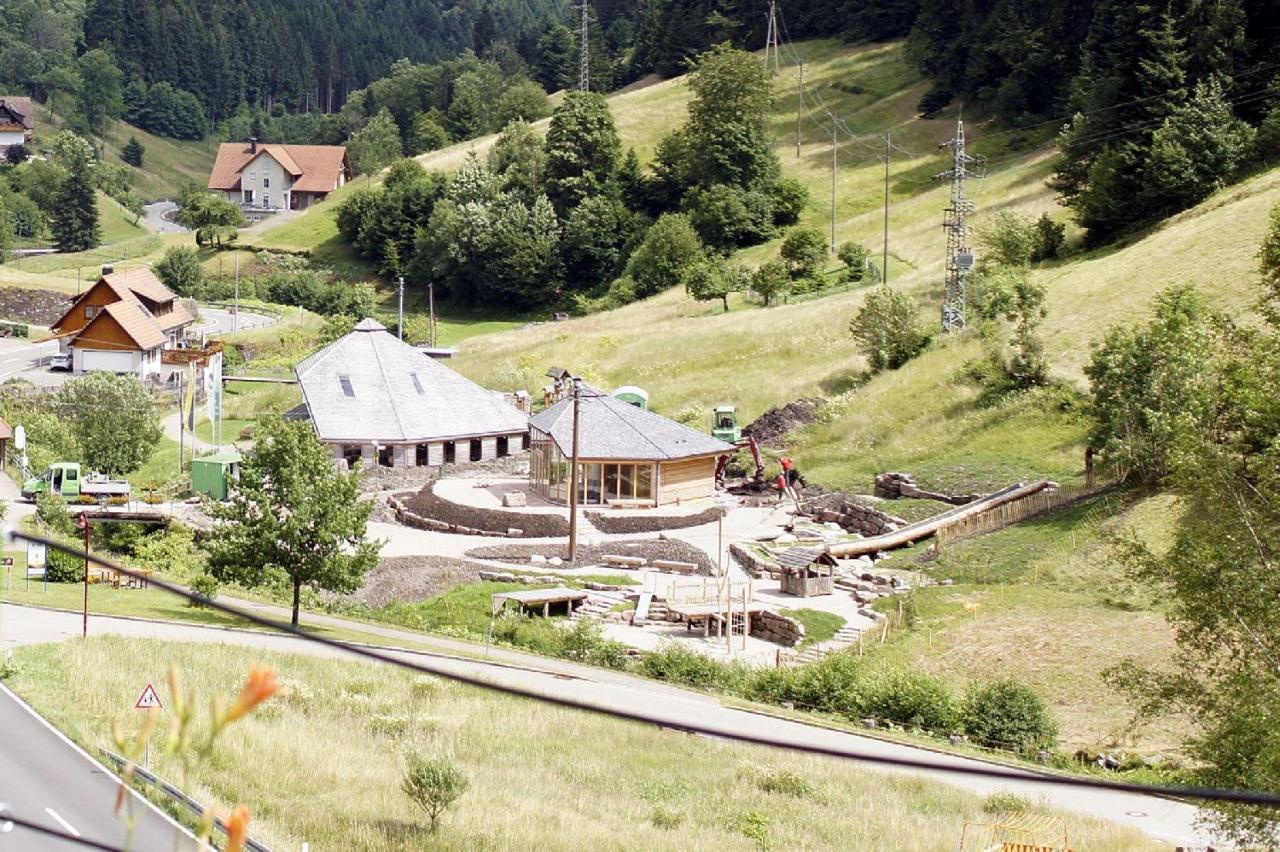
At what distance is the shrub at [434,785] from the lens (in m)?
18.2

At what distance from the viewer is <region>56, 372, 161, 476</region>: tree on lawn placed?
172 ft

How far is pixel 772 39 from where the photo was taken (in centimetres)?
11156

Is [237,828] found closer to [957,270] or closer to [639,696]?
[639,696]

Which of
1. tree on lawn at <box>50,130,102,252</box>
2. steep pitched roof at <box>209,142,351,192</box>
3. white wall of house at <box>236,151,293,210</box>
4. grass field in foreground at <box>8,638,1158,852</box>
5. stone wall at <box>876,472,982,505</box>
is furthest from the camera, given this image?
white wall of house at <box>236,151,293,210</box>

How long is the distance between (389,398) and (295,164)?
83.5 meters

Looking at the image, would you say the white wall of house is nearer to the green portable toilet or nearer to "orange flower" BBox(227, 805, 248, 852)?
the green portable toilet

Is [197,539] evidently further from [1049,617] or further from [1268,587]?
[1268,587]

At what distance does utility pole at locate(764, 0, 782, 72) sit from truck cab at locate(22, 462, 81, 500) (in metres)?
67.5

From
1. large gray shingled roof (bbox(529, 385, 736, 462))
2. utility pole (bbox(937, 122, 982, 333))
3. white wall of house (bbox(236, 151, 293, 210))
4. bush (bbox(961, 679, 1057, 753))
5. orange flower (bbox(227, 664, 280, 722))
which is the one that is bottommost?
bush (bbox(961, 679, 1057, 753))

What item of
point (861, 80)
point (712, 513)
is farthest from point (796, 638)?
point (861, 80)

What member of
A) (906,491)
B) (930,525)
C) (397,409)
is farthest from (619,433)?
(930,525)

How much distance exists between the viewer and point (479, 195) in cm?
9531

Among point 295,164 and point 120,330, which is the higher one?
point 295,164

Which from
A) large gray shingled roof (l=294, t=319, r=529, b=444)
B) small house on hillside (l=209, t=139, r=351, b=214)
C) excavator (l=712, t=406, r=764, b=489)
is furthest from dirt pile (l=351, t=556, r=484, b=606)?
small house on hillside (l=209, t=139, r=351, b=214)
